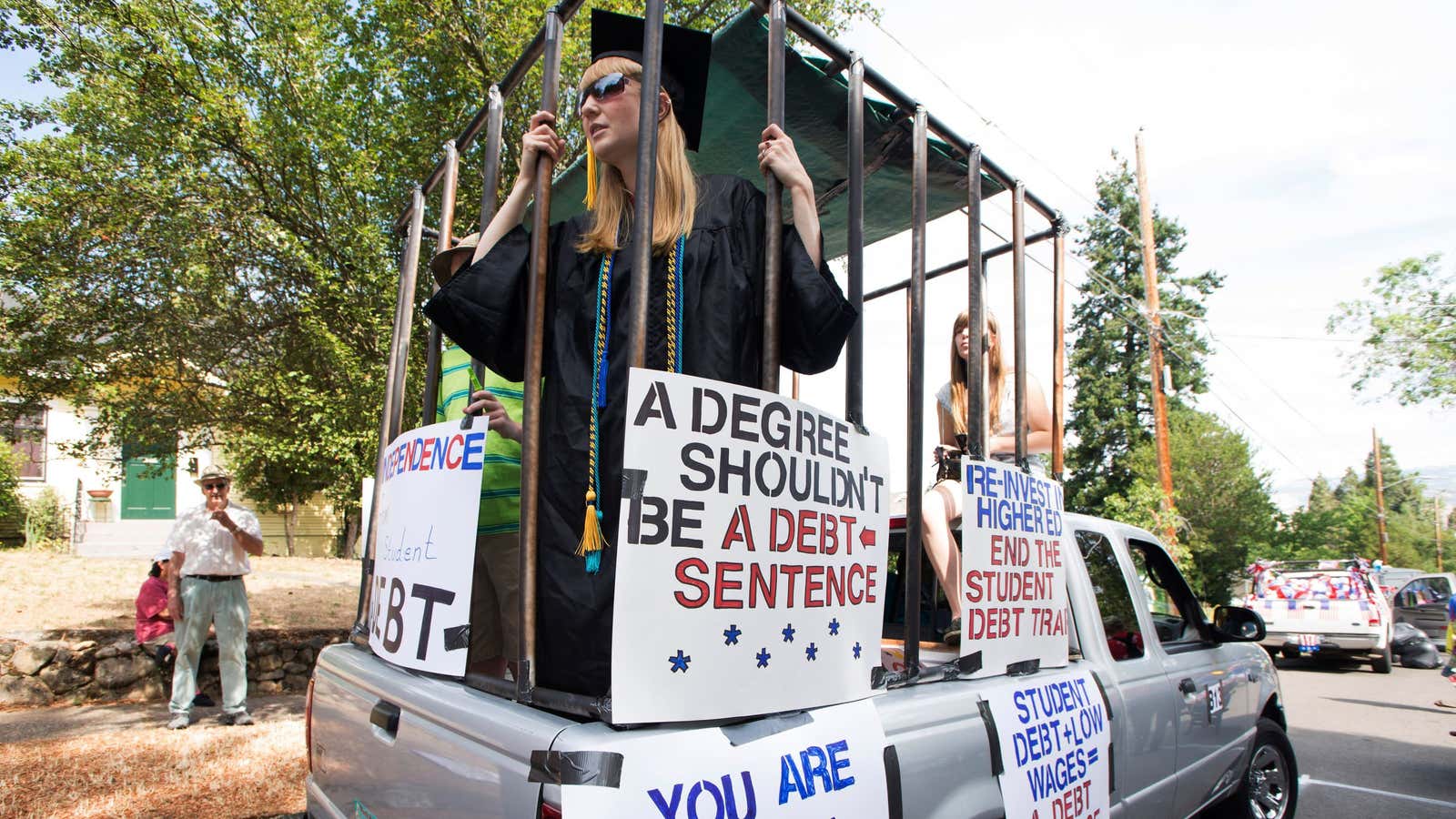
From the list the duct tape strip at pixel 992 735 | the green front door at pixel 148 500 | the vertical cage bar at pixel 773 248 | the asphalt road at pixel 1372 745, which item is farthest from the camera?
the green front door at pixel 148 500

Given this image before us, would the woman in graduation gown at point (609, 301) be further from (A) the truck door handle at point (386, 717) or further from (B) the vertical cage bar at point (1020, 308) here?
(B) the vertical cage bar at point (1020, 308)

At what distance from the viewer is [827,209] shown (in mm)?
4324

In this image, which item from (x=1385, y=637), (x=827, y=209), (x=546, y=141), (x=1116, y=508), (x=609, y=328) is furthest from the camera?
(x=1116, y=508)

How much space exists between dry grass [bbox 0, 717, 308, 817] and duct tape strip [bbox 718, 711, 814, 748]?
4057mm

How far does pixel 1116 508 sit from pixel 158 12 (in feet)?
75.5

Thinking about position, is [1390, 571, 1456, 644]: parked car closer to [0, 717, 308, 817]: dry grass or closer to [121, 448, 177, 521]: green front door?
[0, 717, 308, 817]: dry grass

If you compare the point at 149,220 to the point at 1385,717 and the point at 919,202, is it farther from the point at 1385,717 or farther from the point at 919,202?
the point at 1385,717

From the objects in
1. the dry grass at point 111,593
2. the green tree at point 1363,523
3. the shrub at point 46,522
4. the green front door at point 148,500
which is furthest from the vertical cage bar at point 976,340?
the green tree at point 1363,523

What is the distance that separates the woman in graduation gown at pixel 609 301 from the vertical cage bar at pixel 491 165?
0.18m

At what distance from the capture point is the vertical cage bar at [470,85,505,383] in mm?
2293

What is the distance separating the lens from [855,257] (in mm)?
2121

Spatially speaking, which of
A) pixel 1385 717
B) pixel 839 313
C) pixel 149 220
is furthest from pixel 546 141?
pixel 1385 717

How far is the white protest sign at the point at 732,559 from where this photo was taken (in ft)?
4.92

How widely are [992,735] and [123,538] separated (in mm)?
21796
